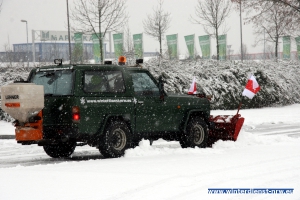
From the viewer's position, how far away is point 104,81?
1113 centimetres

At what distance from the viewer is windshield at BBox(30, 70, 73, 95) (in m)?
10.6

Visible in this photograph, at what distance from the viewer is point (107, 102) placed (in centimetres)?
1095

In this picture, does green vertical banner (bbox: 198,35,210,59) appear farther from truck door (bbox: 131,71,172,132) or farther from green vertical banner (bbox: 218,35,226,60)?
truck door (bbox: 131,71,172,132)

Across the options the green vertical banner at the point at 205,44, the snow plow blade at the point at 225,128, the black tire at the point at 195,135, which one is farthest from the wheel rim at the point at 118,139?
the green vertical banner at the point at 205,44

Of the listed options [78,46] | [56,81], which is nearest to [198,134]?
[56,81]

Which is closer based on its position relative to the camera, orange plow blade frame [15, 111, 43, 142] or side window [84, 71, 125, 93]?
orange plow blade frame [15, 111, 43, 142]

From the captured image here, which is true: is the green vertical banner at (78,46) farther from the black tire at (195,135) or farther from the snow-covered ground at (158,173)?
the snow-covered ground at (158,173)

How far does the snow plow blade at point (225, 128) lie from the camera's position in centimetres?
1288

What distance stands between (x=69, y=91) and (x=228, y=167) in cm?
341

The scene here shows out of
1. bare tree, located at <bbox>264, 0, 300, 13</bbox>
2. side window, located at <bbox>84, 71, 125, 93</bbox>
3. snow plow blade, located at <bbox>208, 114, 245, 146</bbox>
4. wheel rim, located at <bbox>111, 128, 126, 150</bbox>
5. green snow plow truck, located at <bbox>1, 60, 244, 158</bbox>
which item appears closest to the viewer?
green snow plow truck, located at <bbox>1, 60, 244, 158</bbox>

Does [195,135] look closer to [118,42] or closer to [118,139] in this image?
[118,139]

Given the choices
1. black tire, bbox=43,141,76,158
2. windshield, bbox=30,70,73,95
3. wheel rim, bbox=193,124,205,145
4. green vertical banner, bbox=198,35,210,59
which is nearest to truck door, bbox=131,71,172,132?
wheel rim, bbox=193,124,205,145

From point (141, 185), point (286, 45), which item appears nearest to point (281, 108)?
→ point (286, 45)

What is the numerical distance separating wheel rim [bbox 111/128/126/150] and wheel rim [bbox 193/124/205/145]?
6.98 ft
